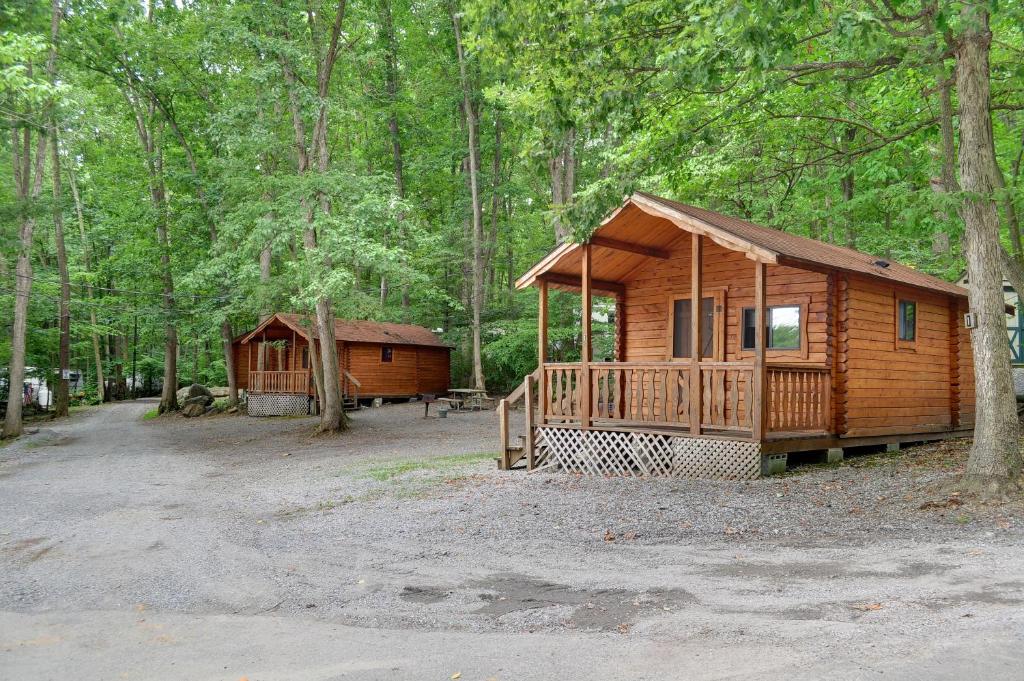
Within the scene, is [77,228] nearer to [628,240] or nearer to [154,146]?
[154,146]

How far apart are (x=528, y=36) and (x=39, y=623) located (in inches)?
316

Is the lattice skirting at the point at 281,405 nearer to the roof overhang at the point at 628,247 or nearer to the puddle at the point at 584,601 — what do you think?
the roof overhang at the point at 628,247

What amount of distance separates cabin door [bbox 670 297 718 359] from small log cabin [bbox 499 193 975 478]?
28mm

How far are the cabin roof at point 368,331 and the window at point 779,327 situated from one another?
18538mm

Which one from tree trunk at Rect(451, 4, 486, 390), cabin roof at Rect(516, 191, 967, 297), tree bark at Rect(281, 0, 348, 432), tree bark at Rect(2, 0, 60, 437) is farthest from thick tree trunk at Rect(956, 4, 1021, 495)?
tree trunk at Rect(451, 4, 486, 390)

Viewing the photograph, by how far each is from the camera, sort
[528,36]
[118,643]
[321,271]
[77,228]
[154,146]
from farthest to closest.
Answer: [77,228] → [154,146] → [321,271] → [528,36] → [118,643]

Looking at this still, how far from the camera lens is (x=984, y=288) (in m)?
8.58

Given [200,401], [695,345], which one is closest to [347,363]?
[200,401]

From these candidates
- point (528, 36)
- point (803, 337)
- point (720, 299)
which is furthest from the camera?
point (720, 299)

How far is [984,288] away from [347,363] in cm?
2602

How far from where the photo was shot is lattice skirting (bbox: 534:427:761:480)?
1060 centimetres

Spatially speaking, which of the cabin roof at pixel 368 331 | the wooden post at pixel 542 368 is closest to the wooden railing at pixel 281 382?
the cabin roof at pixel 368 331

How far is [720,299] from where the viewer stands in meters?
13.5

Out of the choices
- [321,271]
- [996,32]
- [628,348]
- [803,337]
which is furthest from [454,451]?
[996,32]
